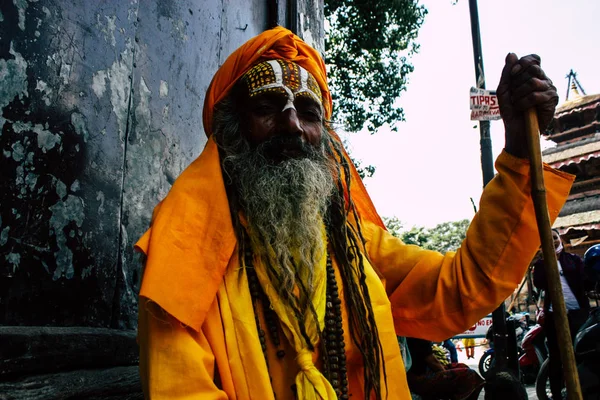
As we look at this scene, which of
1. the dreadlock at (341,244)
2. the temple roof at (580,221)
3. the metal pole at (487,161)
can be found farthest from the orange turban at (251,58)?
the temple roof at (580,221)

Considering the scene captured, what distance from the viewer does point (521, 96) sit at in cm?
169

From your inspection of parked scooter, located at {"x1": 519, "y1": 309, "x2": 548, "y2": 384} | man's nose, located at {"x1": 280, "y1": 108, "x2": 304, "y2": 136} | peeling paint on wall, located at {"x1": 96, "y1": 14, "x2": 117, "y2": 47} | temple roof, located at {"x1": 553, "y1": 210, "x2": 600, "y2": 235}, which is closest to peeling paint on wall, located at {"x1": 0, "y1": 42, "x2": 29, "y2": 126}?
peeling paint on wall, located at {"x1": 96, "y1": 14, "x2": 117, "y2": 47}

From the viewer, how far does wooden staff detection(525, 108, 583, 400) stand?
4.97 feet

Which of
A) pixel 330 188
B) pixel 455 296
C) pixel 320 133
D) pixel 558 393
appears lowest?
pixel 558 393

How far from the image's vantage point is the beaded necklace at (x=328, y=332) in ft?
5.45

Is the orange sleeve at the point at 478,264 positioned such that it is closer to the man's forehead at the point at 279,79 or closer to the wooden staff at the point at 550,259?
the wooden staff at the point at 550,259

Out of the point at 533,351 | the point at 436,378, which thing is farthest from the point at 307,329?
the point at 533,351

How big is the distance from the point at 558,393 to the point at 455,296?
4291 mm

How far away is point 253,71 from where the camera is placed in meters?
2.15

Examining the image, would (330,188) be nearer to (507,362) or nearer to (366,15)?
(507,362)

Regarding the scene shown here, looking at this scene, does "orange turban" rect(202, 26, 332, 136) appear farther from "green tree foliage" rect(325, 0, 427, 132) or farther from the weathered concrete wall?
"green tree foliage" rect(325, 0, 427, 132)

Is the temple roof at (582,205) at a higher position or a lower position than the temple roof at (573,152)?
lower

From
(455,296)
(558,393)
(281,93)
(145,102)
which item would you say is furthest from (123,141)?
(558,393)

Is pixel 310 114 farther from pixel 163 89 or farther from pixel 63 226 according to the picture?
pixel 63 226
